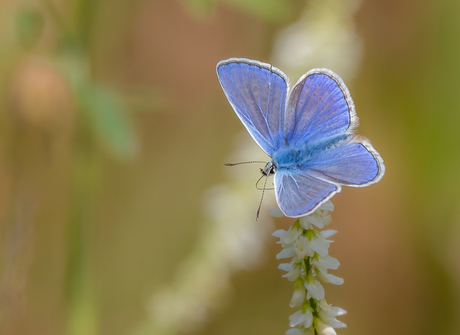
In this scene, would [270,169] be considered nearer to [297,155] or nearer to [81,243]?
[297,155]

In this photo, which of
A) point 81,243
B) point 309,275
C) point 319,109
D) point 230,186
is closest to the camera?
point 309,275

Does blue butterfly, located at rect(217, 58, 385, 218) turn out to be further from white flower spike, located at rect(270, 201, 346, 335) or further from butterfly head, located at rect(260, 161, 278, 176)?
white flower spike, located at rect(270, 201, 346, 335)

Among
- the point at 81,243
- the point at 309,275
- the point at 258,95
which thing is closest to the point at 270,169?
the point at 258,95

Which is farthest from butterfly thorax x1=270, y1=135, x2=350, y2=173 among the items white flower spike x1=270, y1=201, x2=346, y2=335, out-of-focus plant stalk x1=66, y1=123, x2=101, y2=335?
out-of-focus plant stalk x1=66, y1=123, x2=101, y2=335

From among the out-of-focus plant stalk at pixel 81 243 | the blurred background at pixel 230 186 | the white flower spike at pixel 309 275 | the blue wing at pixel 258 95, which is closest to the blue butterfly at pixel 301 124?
the blue wing at pixel 258 95

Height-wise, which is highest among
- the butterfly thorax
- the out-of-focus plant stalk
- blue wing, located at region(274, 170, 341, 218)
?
the butterfly thorax

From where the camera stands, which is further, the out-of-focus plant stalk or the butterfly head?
the out-of-focus plant stalk

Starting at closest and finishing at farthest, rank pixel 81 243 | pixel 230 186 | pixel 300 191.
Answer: pixel 300 191 → pixel 81 243 → pixel 230 186
